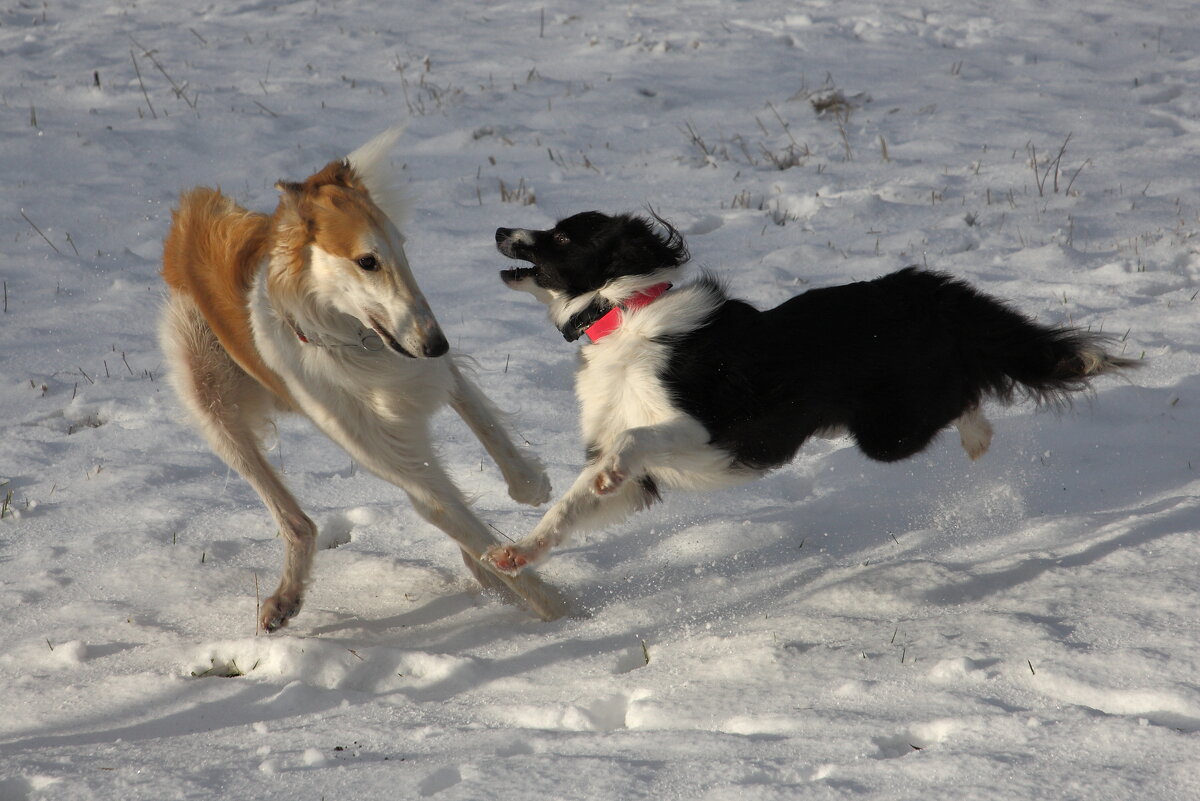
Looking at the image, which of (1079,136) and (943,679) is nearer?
(943,679)

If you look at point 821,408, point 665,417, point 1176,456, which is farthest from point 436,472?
point 1176,456

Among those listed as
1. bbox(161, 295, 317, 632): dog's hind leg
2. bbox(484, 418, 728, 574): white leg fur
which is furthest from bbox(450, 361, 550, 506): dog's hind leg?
bbox(161, 295, 317, 632): dog's hind leg

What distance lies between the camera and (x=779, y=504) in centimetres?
439

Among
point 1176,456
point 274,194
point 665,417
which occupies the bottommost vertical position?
point 274,194

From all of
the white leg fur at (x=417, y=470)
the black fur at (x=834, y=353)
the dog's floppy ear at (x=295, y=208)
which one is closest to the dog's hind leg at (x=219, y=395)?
the white leg fur at (x=417, y=470)

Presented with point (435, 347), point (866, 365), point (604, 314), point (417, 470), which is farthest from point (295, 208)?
point (866, 365)

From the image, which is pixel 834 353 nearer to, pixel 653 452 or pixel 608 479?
pixel 653 452

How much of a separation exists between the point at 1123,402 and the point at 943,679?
2624 millimetres

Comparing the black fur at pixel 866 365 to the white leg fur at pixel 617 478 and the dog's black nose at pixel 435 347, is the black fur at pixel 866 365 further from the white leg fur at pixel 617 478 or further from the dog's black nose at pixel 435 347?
the dog's black nose at pixel 435 347

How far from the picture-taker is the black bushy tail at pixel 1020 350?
392cm

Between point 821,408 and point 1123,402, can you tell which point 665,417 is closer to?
point 821,408

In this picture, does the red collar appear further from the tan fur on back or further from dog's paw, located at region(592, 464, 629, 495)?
the tan fur on back

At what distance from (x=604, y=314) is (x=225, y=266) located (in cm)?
140

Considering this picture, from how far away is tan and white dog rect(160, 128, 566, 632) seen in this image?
3.36 m
